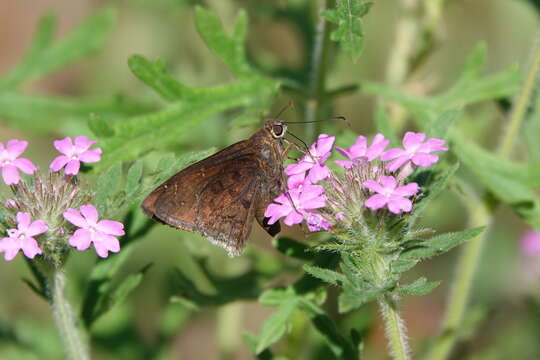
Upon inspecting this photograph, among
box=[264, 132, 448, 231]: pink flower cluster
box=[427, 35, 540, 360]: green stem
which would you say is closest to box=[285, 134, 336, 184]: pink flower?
box=[264, 132, 448, 231]: pink flower cluster

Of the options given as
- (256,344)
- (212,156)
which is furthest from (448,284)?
(212,156)

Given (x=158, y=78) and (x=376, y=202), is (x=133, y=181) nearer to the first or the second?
(x=158, y=78)

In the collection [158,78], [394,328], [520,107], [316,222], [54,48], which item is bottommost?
[394,328]

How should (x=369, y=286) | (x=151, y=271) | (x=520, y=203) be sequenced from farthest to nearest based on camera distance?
(x=151, y=271)
(x=520, y=203)
(x=369, y=286)

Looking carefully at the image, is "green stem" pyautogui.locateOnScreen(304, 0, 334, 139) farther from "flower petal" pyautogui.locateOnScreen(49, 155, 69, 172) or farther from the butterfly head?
"flower petal" pyautogui.locateOnScreen(49, 155, 69, 172)

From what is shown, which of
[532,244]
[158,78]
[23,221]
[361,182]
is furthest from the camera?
[532,244]

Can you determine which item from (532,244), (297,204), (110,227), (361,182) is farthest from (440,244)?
(532,244)

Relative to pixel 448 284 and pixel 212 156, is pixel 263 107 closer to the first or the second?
pixel 212 156
